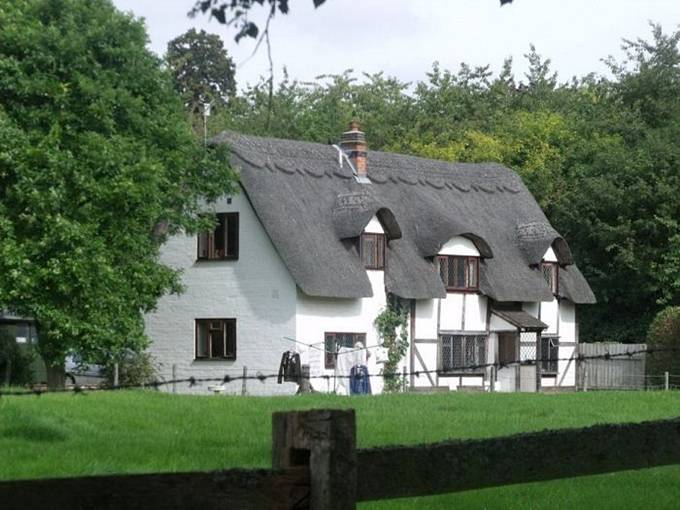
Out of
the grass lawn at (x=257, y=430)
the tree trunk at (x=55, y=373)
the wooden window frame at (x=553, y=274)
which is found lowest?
the tree trunk at (x=55, y=373)

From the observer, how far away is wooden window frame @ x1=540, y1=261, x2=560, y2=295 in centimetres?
5028

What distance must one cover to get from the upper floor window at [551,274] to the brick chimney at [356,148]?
731cm

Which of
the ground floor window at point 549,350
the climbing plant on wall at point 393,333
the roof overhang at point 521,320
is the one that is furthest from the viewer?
the ground floor window at point 549,350

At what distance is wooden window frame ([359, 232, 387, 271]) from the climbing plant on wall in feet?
3.48

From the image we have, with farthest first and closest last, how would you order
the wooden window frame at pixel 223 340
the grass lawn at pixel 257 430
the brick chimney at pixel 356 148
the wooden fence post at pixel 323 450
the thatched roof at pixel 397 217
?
the brick chimney at pixel 356 148, the wooden window frame at pixel 223 340, the thatched roof at pixel 397 217, the grass lawn at pixel 257 430, the wooden fence post at pixel 323 450

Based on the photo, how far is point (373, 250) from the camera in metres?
44.6

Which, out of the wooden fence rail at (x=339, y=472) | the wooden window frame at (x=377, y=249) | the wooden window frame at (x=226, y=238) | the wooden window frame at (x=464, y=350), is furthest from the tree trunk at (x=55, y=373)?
the wooden fence rail at (x=339, y=472)

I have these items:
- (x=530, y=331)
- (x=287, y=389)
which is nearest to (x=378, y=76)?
(x=530, y=331)

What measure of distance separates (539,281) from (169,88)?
15899 mm

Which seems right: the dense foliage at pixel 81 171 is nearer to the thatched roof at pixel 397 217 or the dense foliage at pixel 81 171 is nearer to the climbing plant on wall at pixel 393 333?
the thatched roof at pixel 397 217

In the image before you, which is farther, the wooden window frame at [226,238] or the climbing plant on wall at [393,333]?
the climbing plant on wall at [393,333]

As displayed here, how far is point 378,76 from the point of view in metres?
78.2

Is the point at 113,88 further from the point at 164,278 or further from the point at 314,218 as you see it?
the point at 314,218

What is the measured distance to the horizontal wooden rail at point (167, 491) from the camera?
510cm
